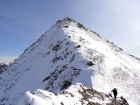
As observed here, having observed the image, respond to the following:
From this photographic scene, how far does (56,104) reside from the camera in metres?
11.9

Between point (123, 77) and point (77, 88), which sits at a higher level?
point (123, 77)

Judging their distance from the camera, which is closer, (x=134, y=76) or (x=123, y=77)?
(x=123, y=77)

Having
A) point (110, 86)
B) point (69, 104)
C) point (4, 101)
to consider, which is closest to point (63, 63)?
point (110, 86)

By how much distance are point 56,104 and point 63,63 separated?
2241cm

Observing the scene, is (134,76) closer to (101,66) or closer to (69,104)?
(101,66)

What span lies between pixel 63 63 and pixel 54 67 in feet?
7.35

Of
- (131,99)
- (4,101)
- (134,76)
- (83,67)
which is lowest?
(4,101)

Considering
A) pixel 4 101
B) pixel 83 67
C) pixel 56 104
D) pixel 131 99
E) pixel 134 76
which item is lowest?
pixel 56 104

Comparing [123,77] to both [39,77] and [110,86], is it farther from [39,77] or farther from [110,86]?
[39,77]

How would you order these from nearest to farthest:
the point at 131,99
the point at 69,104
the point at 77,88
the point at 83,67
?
the point at 69,104 < the point at 77,88 < the point at 131,99 < the point at 83,67

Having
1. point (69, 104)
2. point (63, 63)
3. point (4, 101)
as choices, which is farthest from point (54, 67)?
point (69, 104)

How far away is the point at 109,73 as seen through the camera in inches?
1198

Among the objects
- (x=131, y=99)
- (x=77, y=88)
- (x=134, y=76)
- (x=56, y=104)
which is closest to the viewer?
(x=56, y=104)

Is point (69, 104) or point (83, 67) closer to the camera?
point (69, 104)
